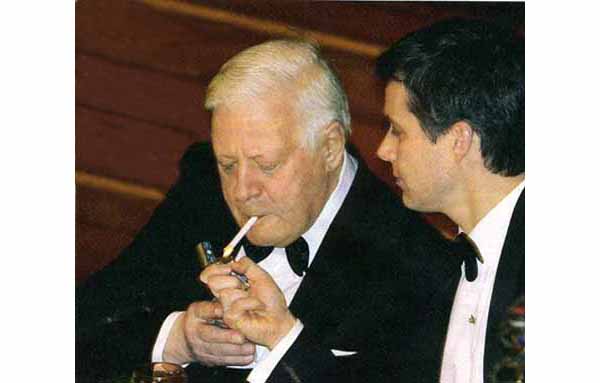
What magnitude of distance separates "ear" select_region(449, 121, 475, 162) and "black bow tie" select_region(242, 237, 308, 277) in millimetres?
386

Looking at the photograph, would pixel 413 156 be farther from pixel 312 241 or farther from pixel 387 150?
pixel 312 241

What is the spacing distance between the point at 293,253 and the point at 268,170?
189 millimetres

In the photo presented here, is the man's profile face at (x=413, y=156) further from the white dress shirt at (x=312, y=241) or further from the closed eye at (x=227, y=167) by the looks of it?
the closed eye at (x=227, y=167)

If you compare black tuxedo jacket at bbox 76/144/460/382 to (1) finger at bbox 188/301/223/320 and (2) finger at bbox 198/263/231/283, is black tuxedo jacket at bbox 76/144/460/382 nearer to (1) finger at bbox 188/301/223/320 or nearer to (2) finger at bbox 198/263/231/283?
(1) finger at bbox 188/301/223/320

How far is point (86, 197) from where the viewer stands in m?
2.36

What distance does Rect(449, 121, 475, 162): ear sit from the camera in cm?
219

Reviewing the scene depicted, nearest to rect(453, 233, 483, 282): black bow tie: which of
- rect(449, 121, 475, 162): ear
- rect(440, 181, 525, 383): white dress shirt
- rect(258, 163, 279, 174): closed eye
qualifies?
rect(440, 181, 525, 383): white dress shirt

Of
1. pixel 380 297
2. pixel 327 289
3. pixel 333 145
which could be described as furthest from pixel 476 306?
pixel 333 145

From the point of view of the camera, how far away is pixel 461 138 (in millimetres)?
2189

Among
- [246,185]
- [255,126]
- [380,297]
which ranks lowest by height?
[380,297]

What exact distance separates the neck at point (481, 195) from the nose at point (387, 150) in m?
0.16

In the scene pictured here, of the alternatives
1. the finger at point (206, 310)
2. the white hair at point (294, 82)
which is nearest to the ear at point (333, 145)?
the white hair at point (294, 82)
